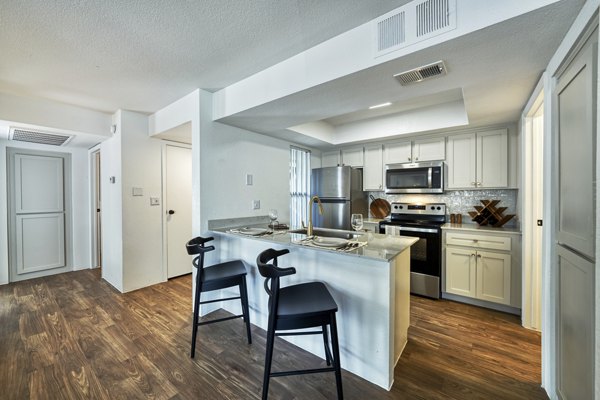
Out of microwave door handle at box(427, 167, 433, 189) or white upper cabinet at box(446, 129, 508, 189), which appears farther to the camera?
microwave door handle at box(427, 167, 433, 189)

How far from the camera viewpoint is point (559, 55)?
134 cm

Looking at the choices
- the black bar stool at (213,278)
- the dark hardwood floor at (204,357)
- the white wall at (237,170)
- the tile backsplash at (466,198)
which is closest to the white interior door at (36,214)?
the dark hardwood floor at (204,357)

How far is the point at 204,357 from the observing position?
1885mm

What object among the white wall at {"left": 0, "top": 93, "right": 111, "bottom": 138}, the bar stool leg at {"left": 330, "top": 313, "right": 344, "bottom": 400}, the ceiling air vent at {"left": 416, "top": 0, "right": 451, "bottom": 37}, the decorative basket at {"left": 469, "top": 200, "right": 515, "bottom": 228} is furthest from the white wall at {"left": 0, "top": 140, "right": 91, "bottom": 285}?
the decorative basket at {"left": 469, "top": 200, "right": 515, "bottom": 228}

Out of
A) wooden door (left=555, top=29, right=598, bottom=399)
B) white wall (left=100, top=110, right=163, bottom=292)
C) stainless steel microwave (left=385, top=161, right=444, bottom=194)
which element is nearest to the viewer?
wooden door (left=555, top=29, right=598, bottom=399)

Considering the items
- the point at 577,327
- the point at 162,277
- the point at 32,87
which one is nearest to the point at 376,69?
the point at 577,327

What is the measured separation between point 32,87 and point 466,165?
5.04m

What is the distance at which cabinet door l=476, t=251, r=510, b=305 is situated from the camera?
8.41ft

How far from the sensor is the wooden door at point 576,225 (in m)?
1.02

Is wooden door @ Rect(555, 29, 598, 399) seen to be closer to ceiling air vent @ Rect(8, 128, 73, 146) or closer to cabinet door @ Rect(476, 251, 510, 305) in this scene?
cabinet door @ Rect(476, 251, 510, 305)

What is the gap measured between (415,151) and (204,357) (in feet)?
11.5

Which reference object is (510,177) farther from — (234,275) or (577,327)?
(234,275)

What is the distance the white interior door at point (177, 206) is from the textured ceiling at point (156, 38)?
1.30 m

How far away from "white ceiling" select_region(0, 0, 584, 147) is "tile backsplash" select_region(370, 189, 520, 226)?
1.02m
